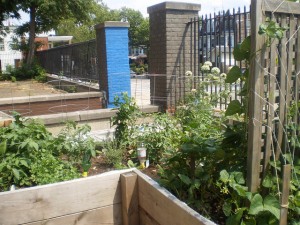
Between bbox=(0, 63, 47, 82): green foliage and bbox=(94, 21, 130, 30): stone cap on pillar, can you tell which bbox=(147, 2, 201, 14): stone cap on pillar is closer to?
bbox=(94, 21, 130, 30): stone cap on pillar

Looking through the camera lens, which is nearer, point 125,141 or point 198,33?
point 125,141

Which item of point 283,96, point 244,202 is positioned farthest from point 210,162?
point 283,96

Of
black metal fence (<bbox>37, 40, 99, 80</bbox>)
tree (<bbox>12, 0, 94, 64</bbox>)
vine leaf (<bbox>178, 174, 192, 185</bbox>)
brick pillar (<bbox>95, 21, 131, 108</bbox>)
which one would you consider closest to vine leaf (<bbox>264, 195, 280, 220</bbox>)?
vine leaf (<bbox>178, 174, 192, 185</bbox>)

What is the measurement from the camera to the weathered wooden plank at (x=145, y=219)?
2.54 meters

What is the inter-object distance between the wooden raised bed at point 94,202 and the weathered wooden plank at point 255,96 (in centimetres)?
56

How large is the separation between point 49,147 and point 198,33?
443 centimetres

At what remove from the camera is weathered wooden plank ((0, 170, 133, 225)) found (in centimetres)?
249

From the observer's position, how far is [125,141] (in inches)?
164

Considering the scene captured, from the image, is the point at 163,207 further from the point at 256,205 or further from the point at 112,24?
the point at 112,24

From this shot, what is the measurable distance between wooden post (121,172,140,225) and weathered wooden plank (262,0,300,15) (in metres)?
1.56

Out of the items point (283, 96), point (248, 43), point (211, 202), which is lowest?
point (211, 202)

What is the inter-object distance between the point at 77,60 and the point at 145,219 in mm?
8463

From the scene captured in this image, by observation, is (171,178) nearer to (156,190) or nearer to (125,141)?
(156,190)

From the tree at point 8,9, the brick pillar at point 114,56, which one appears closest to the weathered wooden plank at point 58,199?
the brick pillar at point 114,56
